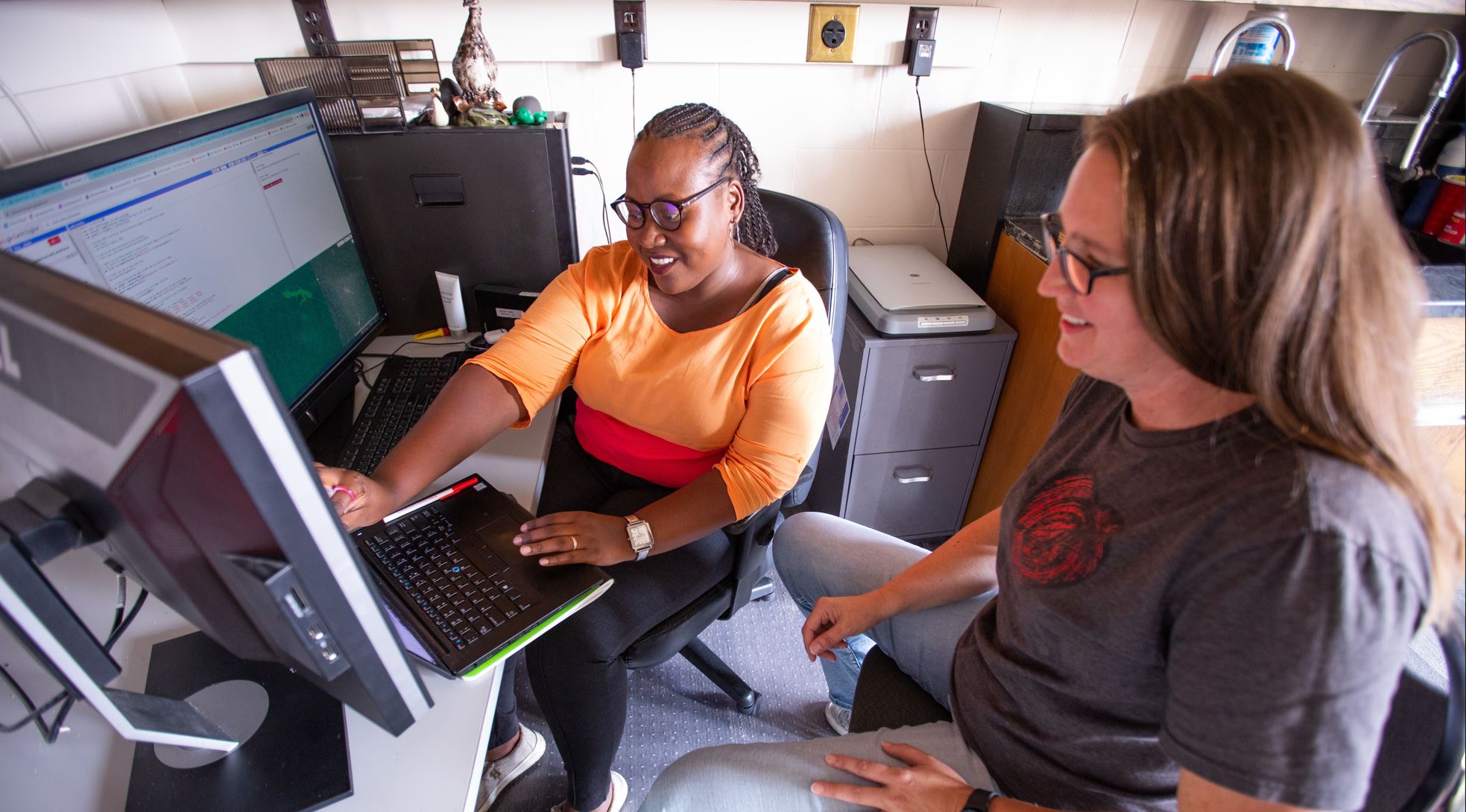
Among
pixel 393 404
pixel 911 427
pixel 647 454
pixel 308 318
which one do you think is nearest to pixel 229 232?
pixel 308 318

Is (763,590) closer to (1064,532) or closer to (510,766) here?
(510,766)

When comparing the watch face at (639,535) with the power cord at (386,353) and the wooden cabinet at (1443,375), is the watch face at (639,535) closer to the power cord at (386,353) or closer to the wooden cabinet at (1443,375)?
the power cord at (386,353)

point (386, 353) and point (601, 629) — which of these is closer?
point (601, 629)

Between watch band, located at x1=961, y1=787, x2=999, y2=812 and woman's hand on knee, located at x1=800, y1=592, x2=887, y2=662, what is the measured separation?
0.30 meters

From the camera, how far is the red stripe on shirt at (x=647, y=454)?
3.90 feet

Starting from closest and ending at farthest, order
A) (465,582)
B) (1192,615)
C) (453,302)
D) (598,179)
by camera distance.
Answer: (1192,615) → (465,582) → (453,302) → (598,179)

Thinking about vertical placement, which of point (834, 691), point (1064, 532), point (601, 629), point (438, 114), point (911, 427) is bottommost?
point (834, 691)

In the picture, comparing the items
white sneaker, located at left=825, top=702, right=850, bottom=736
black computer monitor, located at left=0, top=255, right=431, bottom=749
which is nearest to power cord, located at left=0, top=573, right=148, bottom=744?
black computer monitor, located at left=0, top=255, right=431, bottom=749

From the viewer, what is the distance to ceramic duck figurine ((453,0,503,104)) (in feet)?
4.57

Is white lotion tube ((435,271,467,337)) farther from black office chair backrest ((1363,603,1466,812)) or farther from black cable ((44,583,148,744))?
black office chair backrest ((1363,603,1466,812))

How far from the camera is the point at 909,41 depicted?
1.67 meters

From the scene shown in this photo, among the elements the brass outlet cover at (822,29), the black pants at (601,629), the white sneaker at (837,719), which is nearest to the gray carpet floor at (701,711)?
the white sneaker at (837,719)

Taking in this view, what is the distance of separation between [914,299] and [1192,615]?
110 cm

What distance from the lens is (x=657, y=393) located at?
3.66 feet
